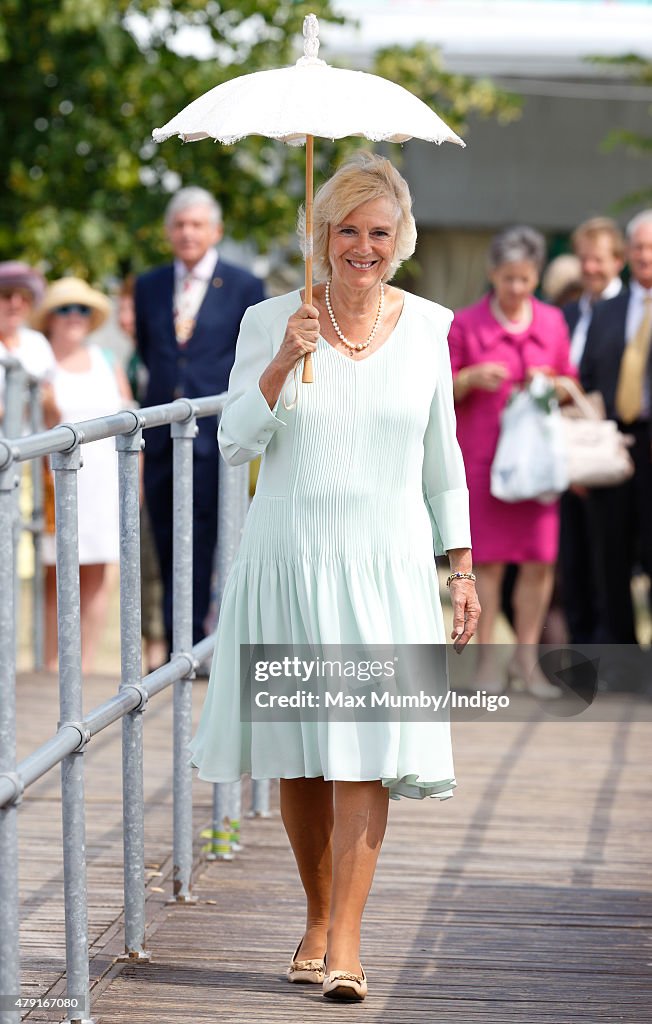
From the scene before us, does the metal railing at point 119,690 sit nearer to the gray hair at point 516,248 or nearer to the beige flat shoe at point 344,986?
the beige flat shoe at point 344,986

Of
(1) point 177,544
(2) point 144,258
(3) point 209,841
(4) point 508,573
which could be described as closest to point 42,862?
(3) point 209,841

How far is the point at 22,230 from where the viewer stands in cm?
1255

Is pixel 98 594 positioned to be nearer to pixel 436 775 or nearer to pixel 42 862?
pixel 42 862

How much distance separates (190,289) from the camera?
7.89m

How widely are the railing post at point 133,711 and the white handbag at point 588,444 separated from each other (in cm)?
390

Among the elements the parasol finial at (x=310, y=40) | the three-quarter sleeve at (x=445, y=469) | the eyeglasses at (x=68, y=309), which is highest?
the parasol finial at (x=310, y=40)

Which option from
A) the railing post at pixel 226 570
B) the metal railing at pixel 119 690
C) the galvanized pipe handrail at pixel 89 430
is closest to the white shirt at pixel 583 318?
the metal railing at pixel 119 690

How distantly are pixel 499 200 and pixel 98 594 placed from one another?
1037 centimetres

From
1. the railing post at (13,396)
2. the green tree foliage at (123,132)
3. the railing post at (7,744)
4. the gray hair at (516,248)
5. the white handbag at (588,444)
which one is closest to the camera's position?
the railing post at (7,744)

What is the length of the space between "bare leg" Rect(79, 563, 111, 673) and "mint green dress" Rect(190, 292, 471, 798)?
4278 millimetres

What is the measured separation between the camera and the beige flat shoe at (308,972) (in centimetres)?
426

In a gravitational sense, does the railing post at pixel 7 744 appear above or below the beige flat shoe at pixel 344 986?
above

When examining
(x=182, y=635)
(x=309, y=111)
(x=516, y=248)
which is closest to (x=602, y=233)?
(x=516, y=248)

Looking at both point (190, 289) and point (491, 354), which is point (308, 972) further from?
point (190, 289)
